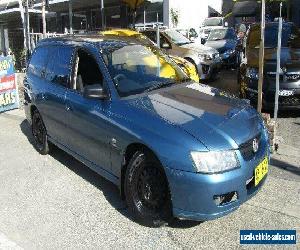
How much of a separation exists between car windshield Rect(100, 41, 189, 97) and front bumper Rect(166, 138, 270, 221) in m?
1.32

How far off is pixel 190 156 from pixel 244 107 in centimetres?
121

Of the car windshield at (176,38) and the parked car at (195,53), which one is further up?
the car windshield at (176,38)

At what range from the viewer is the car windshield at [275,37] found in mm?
9000

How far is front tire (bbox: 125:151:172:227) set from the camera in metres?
3.73

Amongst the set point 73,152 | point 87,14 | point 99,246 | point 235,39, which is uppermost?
point 87,14

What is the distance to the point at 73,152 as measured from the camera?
5.17 metres

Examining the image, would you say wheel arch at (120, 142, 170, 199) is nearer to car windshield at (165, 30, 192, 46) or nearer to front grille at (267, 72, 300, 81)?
front grille at (267, 72, 300, 81)

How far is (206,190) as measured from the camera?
3.39 meters

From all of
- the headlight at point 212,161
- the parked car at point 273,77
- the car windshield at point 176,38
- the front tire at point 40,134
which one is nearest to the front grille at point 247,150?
the headlight at point 212,161

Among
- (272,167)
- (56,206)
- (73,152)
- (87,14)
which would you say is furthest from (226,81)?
(87,14)

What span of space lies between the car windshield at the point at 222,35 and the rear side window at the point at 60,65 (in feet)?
39.9

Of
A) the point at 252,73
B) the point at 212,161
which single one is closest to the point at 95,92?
the point at 212,161

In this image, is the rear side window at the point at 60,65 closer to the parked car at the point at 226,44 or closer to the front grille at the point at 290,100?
the front grille at the point at 290,100

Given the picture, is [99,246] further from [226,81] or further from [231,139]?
[226,81]
